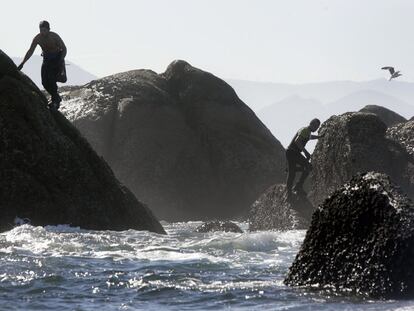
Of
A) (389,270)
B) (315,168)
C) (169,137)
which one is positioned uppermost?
(169,137)

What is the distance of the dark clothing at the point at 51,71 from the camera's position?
19.4m

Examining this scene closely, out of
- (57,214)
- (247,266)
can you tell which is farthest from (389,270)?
(57,214)

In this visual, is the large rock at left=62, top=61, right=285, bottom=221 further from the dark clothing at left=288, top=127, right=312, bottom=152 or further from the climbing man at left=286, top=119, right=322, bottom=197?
the dark clothing at left=288, top=127, right=312, bottom=152

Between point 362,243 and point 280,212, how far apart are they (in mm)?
14645

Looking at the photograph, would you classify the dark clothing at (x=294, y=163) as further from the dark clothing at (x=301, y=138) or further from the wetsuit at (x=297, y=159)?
the dark clothing at (x=301, y=138)

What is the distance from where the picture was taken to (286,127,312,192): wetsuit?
24078mm

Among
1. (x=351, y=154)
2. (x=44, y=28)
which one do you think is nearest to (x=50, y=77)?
(x=44, y=28)

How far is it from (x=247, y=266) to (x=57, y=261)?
2.69 meters

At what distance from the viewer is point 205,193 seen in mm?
35406

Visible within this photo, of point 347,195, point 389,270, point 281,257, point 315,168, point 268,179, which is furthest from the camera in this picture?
point 268,179

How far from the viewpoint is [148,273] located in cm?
1247

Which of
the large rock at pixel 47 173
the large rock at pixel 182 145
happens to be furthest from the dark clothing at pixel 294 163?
the large rock at pixel 182 145

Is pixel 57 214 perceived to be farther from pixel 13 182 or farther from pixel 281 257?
pixel 281 257

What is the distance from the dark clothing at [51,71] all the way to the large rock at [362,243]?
32.0 ft
